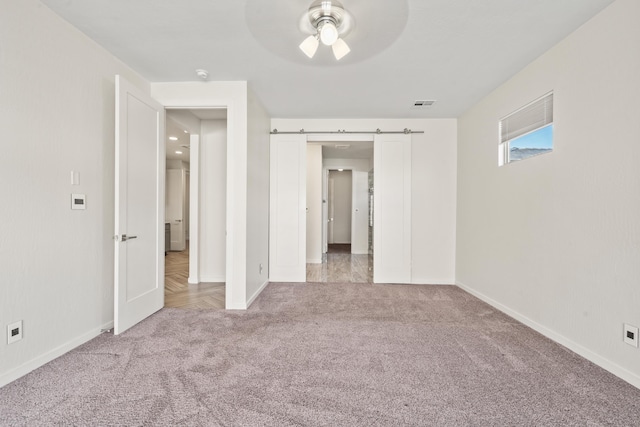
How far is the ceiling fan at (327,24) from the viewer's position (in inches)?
68.7

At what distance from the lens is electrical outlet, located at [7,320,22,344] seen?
5.58 ft

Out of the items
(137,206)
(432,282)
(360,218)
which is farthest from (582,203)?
(360,218)

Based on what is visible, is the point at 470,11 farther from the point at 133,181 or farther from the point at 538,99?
the point at 133,181

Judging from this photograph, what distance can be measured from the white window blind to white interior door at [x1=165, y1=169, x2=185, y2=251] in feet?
25.3

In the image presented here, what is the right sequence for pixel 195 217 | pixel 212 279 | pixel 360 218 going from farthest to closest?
pixel 360 218 → pixel 212 279 → pixel 195 217

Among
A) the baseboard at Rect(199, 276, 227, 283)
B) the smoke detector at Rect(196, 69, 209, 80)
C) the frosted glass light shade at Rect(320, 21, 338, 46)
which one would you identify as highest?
the smoke detector at Rect(196, 69, 209, 80)

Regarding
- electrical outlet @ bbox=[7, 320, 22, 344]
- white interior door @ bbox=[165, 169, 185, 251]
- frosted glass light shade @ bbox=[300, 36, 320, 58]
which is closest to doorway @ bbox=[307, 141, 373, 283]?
frosted glass light shade @ bbox=[300, 36, 320, 58]

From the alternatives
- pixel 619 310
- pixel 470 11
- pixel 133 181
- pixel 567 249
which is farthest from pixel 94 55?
pixel 619 310

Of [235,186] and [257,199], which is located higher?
[235,186]

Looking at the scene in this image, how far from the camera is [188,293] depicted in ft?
12.0

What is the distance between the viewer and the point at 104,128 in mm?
2422

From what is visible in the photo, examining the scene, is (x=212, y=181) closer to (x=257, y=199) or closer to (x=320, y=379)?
(x=257, y=199)

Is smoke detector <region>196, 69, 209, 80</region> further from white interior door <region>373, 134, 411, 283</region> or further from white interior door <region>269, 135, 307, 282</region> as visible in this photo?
white interior door <region>373, 134, 411, 283</region>

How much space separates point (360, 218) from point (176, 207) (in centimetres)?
535
